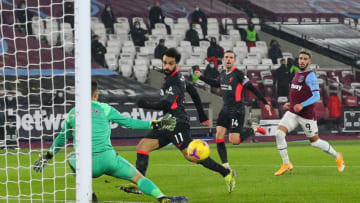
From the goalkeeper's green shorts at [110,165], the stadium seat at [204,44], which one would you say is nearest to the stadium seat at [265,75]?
the stadium seat at [204,44]

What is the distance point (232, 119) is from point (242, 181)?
130 cm

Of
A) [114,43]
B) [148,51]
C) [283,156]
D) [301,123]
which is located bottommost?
[283,156]

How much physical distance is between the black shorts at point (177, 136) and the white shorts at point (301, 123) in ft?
9.57

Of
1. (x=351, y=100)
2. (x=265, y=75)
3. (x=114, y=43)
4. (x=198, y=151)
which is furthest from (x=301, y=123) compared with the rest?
(x=114, y=43)

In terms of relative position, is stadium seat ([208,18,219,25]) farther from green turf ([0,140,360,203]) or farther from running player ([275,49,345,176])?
running player ([275,49,345,176])

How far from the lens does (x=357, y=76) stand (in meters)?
27.7

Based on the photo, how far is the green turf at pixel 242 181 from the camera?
8.62 m

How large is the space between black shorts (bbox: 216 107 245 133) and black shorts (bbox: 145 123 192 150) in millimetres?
2326

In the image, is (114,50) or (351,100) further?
(114,50)

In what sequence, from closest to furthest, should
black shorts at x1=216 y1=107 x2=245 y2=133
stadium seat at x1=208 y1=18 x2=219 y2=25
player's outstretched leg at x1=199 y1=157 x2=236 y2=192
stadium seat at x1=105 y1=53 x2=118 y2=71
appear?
player's outstretched leg at x1=199 y1=157 x2=236 y2=192
black shorts at x1=216 y1=107 x2=245 y2=133
stadium seat at x1=105 y1=53 x2=118 y2=71
stadium seat at x1=208 y1=18 x2=219 y2=25

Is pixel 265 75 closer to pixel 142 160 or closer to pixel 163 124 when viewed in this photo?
pixel 142 160

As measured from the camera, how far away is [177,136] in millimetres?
8961

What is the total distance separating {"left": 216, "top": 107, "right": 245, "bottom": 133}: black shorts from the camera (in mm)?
11344

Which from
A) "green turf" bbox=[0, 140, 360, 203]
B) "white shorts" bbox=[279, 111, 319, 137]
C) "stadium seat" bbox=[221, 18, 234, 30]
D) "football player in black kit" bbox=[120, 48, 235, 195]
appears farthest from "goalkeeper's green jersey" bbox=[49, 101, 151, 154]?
"stadium seat" bbox=[221, 18, 234, 30]
